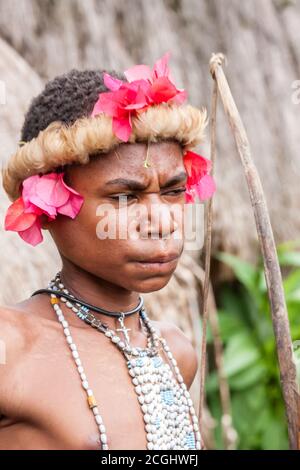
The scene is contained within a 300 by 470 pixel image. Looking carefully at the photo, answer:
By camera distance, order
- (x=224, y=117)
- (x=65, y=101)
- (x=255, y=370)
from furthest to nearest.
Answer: (x=224, y=117) < (x=255, y=370) < (x=65, y=101)

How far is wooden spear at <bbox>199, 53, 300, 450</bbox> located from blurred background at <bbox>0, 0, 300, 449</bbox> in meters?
1.56

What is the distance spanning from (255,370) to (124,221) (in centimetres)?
238

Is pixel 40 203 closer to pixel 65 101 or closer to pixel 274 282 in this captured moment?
pixel 65 101

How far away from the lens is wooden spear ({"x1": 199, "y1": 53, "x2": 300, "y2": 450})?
174 centimetres

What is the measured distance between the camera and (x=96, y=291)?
1.98 meters

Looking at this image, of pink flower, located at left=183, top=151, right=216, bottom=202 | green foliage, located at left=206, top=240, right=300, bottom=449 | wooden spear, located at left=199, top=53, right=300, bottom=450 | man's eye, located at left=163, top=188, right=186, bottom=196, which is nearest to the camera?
wooden spear, located at left=199, top=53, right=300, bottom=450

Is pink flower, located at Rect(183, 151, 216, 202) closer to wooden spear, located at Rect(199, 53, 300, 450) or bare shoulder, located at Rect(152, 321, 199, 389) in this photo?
wooden spear, located at Rect(199, 53, 300, 450)

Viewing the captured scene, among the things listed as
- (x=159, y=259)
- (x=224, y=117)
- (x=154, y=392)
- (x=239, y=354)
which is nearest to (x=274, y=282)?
(x=159, y=259)

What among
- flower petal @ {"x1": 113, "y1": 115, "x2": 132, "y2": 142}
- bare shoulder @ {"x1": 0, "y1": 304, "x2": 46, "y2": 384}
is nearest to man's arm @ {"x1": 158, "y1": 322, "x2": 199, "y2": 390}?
bare shoulder @ {"x1": 0, "y1": 304, "x2": 46, "y2": 384}

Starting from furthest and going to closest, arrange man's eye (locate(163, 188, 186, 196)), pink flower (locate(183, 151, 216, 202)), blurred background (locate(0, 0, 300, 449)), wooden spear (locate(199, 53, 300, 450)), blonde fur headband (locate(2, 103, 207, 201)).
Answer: blurred background (locate(0, 0, 300, 449)), pink flower (locate(183, 151, 216, 202)), man's eye (locate(163, 188, 186, 196)), blonde fur headband (locate(2, 103, 207, 201)), wooden spear (locate(199, 53, 300, 450))

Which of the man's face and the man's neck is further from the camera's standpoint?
the man's neck

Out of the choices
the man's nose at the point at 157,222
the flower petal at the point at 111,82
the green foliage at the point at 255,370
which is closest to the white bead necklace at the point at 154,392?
the man's nose at the point at 157,222

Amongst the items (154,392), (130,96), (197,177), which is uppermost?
(130,96)

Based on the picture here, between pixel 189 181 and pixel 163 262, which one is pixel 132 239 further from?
pixel 189 181
